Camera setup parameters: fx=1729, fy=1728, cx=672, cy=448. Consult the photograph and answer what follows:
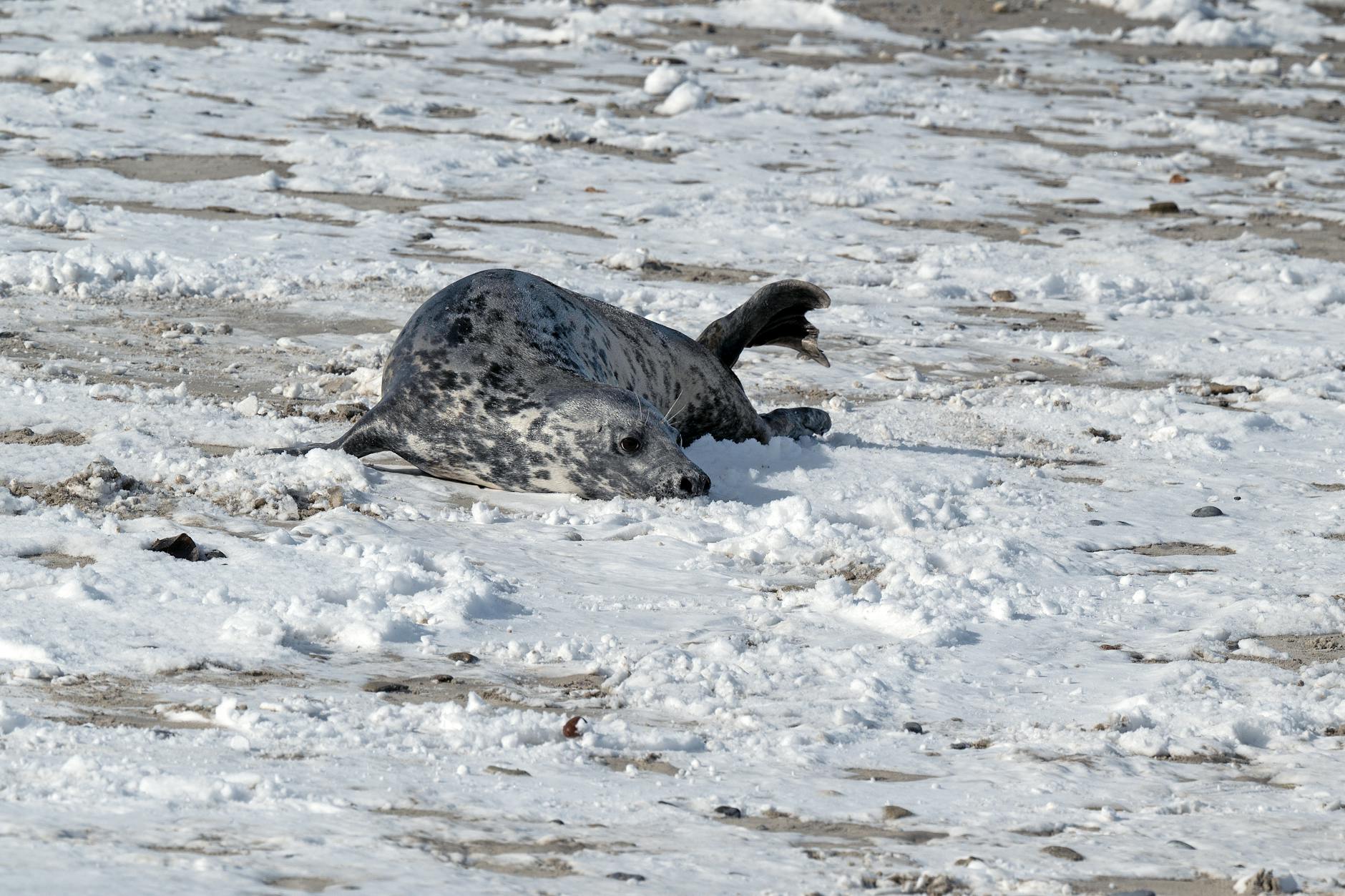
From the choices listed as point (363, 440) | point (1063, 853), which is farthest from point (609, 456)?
point (1063, 853)

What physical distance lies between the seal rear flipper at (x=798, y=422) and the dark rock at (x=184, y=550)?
2.52 meters

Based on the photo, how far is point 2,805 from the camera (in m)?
2.83

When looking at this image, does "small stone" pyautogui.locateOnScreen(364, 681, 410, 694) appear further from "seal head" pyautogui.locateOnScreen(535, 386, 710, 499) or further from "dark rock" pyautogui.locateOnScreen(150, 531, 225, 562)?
"seal head" pyautogui.locateOnScreen(535, 386, 710, 499)

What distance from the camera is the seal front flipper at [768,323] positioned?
6.79 m

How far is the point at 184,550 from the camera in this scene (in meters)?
4.50

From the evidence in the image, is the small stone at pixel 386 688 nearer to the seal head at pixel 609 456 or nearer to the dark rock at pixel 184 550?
the dark rock at pixel 184 550

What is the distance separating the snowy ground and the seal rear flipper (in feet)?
0.36

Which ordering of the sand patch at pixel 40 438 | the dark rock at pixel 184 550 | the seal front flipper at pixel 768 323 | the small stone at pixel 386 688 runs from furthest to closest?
the seal front flipper at pixel 768 323, the sand patch at pixel 40 438, the dark rock at pixel 184 550, the small stone at pixel 386 688

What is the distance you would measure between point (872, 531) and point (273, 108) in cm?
825

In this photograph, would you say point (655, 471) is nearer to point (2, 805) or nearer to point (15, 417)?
point (15, 417)

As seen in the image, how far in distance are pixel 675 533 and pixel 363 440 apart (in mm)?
1126

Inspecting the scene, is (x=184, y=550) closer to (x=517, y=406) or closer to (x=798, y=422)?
(x=517, y=406)

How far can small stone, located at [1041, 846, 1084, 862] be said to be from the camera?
10.1 ft

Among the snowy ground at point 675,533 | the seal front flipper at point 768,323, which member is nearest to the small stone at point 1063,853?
the snowy ground at point 675,533
